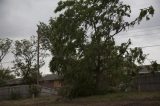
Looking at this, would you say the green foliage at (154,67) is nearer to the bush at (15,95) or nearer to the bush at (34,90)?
the bush at (34,90)

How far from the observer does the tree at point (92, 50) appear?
47.6 meters

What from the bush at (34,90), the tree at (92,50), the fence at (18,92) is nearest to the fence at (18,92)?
the fence at (18,92)

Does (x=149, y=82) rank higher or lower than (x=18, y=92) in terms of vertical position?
higher

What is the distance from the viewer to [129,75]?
4941 cm

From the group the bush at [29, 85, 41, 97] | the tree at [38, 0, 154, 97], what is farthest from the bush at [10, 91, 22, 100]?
the tree at [38, 0, 154, 97]

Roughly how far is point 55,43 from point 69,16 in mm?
4152

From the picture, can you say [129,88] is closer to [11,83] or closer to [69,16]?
[69,16]

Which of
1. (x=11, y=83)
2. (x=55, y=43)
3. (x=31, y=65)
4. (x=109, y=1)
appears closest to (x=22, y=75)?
(x=31, y=65)

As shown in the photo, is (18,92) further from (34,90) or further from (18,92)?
(34,90)

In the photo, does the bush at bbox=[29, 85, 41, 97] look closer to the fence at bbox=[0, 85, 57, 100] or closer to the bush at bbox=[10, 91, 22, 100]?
the fence at bbox=[0, 85, 57, 100]

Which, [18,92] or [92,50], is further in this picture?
[18,92]

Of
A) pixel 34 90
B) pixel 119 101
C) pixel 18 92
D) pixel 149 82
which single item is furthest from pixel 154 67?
pixel 18 92

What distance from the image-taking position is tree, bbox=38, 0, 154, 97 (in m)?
47.6

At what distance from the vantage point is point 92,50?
4656cm
